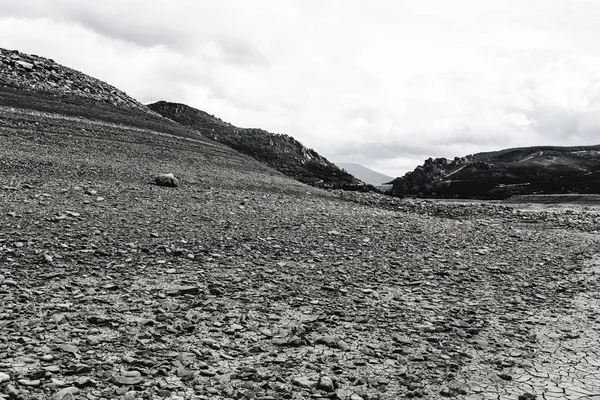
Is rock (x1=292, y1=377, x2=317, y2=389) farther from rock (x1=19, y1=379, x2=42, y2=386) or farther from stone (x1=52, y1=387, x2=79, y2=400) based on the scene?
rock (x1=19, y1=379, x2=42, y2=386)

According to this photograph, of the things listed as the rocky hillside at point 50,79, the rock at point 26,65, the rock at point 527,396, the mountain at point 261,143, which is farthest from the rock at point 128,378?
the mountain at point 261,143

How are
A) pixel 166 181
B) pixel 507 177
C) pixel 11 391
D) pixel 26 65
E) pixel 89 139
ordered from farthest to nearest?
pixel 507 177, pixel 26 65, pixel 89 139, pixel 166 181, pixel 11 391

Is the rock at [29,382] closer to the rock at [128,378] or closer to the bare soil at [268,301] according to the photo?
the bare soil at [268,301]

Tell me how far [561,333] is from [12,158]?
15.9 metres

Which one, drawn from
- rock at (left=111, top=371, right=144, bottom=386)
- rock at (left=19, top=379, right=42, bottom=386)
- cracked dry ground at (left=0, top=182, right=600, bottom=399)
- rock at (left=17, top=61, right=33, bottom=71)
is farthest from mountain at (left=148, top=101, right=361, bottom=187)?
rock at (left=19, top=379, right=42, bottom=386)

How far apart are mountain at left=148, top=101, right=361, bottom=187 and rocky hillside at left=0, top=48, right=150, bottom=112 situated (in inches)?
545

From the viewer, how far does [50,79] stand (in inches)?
1123

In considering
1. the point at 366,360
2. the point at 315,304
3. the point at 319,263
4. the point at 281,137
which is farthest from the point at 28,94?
the point at 281,137

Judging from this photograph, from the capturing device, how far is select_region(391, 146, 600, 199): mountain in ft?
193

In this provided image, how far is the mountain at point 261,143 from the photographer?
45.3 meters

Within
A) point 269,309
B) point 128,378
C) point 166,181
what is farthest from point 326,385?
point 166,181

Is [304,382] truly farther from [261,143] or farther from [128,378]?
[261,143]

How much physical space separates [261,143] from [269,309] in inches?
1715

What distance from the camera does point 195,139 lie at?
27.6m
